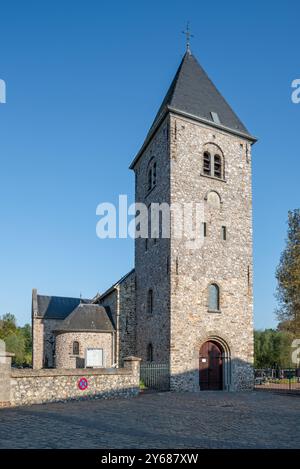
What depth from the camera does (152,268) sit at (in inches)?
983

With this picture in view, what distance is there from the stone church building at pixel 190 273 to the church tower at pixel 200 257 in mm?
53

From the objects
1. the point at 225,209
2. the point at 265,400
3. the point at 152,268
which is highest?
the point at 225,209

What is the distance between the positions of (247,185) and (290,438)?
58.0 feet

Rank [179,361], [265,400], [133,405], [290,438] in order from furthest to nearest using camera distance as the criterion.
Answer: [179,361], [265,400], [133,405], [290,438]

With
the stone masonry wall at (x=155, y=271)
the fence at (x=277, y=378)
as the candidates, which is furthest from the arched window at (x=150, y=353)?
the fence at (x=277, y=378)

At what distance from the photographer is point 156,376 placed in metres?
22.2

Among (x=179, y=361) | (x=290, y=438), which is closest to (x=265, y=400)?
(x=179, y=361)

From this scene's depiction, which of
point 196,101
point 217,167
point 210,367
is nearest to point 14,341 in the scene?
point 210,367

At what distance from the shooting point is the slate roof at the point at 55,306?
41.5 m

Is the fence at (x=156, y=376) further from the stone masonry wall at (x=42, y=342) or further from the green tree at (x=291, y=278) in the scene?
the stone masonry wall at (x=42, y=342)

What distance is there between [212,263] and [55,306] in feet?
77.9

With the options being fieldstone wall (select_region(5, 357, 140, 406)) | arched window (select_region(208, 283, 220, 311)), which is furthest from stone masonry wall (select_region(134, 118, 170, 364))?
fieldstone wall (select_region(5, 357, 140, 406))

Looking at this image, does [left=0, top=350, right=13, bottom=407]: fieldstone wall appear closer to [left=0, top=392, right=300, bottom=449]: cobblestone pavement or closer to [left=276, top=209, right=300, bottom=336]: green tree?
[left=0, top=392, right=300, bottom=449]: cobblestone pavement

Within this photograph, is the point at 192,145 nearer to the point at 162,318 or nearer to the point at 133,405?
the point at 162,318
